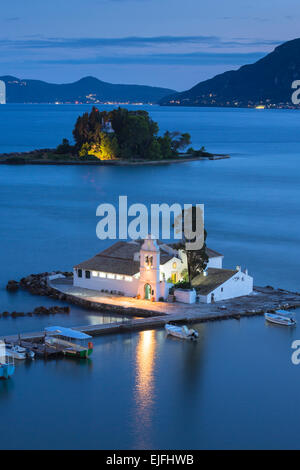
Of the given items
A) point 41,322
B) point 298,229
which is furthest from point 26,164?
point 41,322

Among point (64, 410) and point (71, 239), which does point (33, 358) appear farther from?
point (71, 239)

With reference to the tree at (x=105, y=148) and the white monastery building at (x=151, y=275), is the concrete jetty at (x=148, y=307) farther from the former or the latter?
the tree at (x=105, y=148)

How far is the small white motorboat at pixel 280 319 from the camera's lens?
31188mm

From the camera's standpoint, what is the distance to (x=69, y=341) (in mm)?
28266

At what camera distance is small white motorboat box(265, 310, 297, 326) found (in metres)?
31.2

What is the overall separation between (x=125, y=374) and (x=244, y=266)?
16.6 m

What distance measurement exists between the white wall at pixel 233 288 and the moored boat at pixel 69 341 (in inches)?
236

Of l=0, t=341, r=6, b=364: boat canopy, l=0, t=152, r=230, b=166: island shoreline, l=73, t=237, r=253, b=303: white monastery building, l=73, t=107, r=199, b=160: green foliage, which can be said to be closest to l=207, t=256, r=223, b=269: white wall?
l=73, t=237, r=253, b=303: white monastery building

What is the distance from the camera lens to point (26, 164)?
10112cm

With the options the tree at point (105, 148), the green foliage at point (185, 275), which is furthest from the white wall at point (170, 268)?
the tree at point (105, 148)

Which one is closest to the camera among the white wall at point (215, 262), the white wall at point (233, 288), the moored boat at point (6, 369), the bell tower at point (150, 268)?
the moored boat at point (6, 369)

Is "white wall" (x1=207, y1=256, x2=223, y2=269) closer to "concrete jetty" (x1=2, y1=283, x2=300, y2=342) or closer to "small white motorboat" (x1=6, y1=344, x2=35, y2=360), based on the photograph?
"concrete jetty" (x1=2, y1=283, x2=300, y2=342)

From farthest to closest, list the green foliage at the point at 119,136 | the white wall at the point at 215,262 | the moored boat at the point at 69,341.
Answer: the green foliage at the point at 119,136 < the white wall at the point at 215,262 < the moored boat at the point at 69,341

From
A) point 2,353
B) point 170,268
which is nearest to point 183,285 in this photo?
point 170,268
